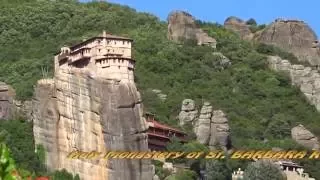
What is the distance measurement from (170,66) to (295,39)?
13.1 m

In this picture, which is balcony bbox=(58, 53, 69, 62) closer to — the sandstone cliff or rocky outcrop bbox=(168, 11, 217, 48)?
the sandstone cliff

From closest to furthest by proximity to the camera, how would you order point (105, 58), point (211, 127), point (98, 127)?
point (98, 127) → point (105, 58) → point (211, 127)

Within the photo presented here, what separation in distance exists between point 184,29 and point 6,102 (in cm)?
2392

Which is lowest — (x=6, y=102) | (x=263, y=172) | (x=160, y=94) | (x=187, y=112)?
(x=263, y=172)

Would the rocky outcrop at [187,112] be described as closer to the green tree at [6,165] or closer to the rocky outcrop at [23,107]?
the rocky outcrop at [23,107]

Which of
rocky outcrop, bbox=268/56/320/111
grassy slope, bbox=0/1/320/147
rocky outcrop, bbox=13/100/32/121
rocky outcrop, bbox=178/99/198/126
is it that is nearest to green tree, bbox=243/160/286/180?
grassy slope, bbox=0/1/320/147

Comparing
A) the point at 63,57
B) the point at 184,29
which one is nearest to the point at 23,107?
the point at 63,57

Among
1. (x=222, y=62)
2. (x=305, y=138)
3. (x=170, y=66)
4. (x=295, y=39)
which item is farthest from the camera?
(x=295, y=39)

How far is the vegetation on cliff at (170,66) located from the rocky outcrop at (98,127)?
2.04 metres

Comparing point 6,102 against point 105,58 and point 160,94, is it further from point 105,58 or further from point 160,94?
point 105,58

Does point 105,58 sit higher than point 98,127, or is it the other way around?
point 105,58

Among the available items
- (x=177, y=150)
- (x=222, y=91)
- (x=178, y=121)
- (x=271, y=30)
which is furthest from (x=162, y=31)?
(x=177, y=150)

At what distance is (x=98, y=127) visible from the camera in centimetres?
4547

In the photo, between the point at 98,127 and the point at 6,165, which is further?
the point at 98,127
